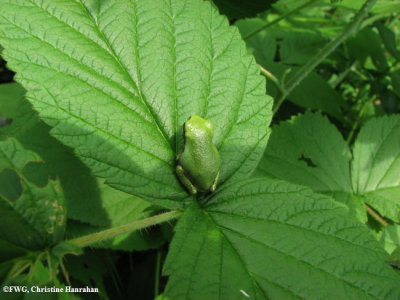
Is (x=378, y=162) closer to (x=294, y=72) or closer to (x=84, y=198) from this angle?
(x=294, y=72)

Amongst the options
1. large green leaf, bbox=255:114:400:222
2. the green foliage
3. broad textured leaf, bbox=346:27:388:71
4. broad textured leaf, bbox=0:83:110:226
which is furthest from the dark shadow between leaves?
broad textured leaf, bbox=346:27:388:71

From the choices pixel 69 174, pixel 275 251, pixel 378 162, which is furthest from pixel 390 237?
pixel 69 174

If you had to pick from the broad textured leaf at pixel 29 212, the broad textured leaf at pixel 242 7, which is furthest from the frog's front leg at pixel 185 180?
the broad textured leaf at pixel 242 7

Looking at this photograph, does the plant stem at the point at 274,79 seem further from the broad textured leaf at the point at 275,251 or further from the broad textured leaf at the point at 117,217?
the broad textured leaf at the point at 117,217

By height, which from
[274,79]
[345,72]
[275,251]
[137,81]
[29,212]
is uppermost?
[137,81]

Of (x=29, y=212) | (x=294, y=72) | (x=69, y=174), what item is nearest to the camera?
(x=29, y=212)
